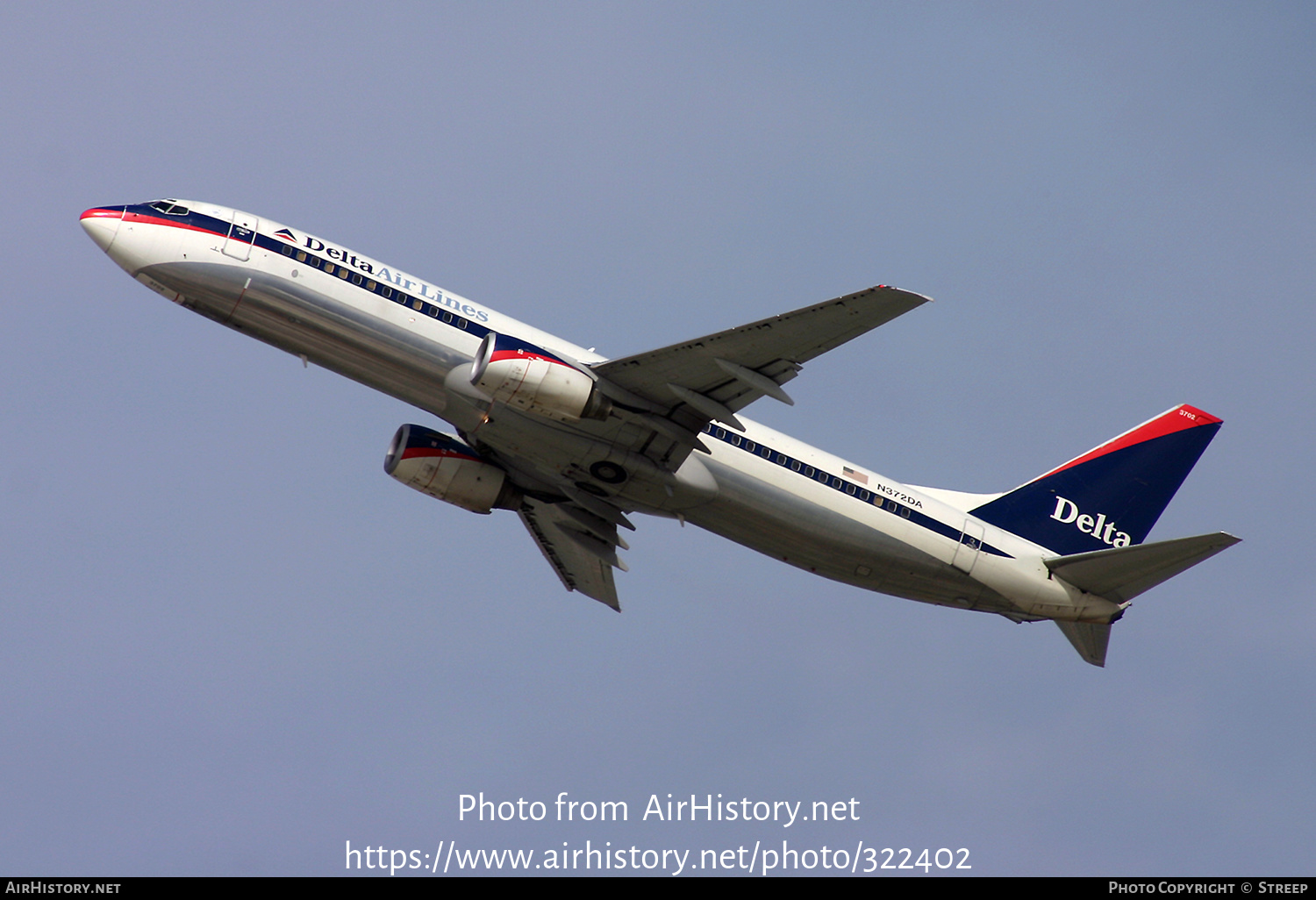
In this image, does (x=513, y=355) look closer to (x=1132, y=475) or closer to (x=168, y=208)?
(x=168, y=208)

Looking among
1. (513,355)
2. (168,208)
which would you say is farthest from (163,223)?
(513,355)

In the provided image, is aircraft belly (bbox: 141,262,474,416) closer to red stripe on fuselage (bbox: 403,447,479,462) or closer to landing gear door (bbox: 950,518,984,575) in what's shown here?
red stripe on fuselage (bbox: 403,447,479,462)

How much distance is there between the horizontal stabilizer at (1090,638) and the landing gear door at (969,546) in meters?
4.00

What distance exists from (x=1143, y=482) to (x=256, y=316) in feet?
98.3

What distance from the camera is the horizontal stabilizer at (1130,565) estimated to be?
3906 centimetres

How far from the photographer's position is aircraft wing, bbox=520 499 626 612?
45.1 m

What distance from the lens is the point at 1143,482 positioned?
46.4 m

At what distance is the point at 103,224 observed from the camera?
3775 centimetres

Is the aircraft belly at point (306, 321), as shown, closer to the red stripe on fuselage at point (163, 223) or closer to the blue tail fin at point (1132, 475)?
the red stripe on fuselage at point (163, 223)

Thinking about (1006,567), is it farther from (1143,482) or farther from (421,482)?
(421,482)

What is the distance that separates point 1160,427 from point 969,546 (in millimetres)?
9683

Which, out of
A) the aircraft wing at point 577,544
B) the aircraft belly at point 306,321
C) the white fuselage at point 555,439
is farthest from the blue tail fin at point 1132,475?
the aircraft belly at point 306,321

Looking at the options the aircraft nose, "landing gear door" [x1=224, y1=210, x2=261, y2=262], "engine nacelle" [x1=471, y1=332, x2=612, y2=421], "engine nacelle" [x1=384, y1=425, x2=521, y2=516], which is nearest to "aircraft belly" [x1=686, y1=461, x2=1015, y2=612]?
"engine nacelle" [x1=471, y1=332, x2=612, y2=421]
